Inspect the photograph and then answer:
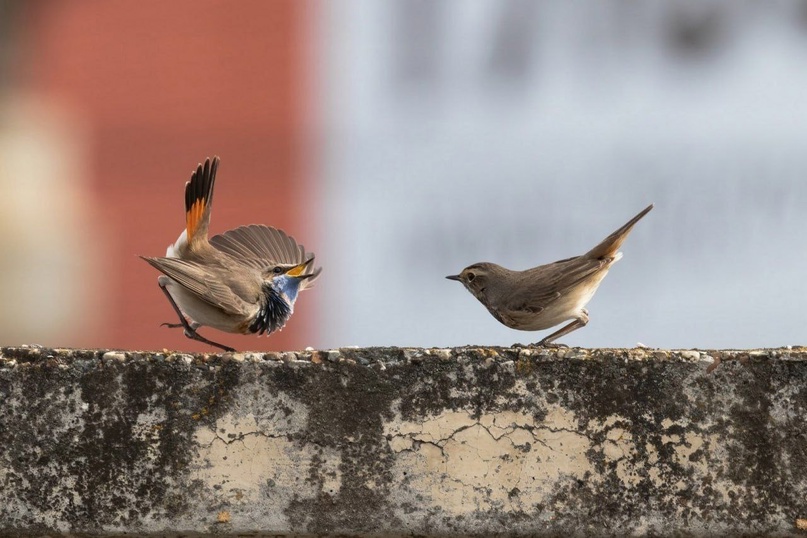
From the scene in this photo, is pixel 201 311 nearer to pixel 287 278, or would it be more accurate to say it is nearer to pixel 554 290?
pixel 287 278

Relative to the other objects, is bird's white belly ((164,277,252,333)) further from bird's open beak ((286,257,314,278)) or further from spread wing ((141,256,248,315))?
bird's open beak ((286,257,314,278))

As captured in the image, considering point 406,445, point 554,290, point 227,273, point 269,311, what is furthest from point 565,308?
point 406,445

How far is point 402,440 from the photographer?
3.19 metres

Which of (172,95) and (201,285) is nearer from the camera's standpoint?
(201,285)

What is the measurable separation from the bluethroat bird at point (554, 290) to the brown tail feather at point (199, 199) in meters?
1.47

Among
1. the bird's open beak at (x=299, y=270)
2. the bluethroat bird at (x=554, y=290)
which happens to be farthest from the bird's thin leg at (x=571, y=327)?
the bird's open beak at (x=299, y=270)

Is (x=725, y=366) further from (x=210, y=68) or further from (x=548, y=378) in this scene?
(x=210, y=68)

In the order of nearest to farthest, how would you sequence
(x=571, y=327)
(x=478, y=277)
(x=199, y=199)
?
(x=571, y=327)
(x=478, y=277)
(x=199, y=199)

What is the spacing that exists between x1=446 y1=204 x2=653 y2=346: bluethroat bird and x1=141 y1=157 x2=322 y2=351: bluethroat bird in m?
1.10

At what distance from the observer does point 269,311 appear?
680 centimetres

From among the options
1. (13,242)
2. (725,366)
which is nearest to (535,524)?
(725,366)

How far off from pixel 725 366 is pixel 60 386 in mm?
1534

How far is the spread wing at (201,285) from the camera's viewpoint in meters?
6.23

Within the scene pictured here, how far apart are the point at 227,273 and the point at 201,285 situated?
348 mm
